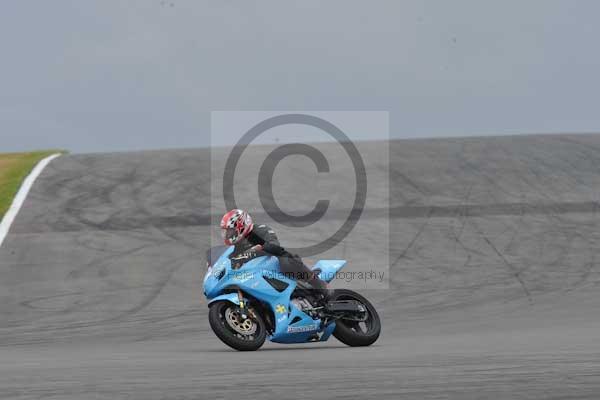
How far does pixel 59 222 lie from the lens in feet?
75.2

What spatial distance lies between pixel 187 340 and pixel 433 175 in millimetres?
15473

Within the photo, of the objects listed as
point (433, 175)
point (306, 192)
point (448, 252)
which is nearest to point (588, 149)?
point (433, 175)

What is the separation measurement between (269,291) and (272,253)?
1.37 ft

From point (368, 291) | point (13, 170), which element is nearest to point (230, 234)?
point (368, 291)

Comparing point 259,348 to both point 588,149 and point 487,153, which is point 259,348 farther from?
point 588,149

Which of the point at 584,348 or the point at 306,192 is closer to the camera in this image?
the point at 584,348

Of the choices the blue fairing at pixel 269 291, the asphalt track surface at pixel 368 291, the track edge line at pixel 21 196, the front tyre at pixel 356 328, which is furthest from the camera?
the track edge line at pixel 21 196

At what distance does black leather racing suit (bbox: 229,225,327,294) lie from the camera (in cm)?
1050

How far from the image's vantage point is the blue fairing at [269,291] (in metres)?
10.3

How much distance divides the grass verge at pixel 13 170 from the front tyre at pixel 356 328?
14691mm

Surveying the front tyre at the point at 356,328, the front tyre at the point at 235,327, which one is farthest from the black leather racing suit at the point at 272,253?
the front tyre at the point at 235,327

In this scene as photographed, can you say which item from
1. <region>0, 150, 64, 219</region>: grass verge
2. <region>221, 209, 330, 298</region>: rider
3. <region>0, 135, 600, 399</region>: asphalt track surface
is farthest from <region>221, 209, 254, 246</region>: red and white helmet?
<region>0, 150, 64, 219</region>: grass verge

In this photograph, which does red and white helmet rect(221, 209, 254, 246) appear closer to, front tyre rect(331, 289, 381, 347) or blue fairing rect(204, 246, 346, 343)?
blue fairing rect(204, 246, 346, 343)

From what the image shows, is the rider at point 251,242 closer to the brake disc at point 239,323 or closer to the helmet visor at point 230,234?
the helmet visor at point 230,234
